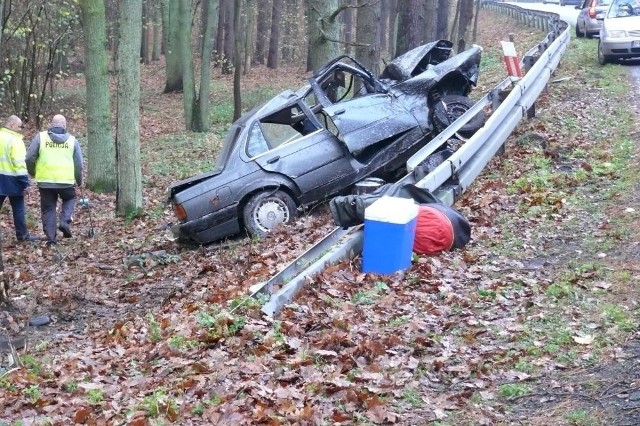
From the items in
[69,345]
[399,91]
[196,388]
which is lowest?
[69,345]

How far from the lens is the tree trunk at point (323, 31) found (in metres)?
14.6

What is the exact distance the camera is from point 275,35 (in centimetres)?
4069

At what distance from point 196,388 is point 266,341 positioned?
89cm

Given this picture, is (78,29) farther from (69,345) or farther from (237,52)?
(69,345)

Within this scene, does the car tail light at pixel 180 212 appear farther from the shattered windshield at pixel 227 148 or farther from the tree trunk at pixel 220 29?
the tree trunk at pixel 220 29

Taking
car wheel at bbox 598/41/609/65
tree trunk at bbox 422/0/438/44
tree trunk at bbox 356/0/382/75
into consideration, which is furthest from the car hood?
tree trunk at bbox 422/0/438/44

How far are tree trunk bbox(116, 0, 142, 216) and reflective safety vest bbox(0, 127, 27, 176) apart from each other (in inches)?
57.5

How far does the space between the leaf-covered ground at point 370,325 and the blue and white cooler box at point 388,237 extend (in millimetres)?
195

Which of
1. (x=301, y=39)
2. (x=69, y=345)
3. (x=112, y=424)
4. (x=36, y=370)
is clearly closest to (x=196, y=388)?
(x=112, y=424)

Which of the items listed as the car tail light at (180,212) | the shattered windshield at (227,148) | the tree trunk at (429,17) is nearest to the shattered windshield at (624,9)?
the tree trunk at (429,17)

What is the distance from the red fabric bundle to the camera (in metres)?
8.84

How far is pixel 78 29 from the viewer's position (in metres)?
27.4

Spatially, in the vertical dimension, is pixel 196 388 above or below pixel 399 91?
below

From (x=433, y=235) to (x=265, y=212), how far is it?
11.0 feet
